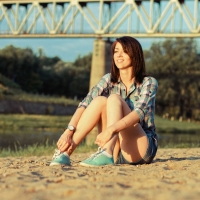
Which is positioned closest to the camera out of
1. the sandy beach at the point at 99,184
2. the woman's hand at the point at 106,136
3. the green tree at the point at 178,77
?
the sandy beach at the point at 99,184

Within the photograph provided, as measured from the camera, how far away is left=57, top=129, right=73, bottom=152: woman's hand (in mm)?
5180

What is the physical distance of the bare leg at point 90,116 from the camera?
5191 millimetres

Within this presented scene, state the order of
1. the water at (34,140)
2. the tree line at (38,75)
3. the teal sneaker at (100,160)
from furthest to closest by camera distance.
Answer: the tree line at (38,75) < the water at (34,140) < the teal sneaker at (100,160)

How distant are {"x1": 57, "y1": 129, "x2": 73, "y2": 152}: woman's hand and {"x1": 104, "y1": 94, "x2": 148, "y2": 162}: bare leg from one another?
361mm

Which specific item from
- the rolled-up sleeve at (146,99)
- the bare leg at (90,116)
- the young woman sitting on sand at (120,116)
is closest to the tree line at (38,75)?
the young woman sitting on sand at (120,116)

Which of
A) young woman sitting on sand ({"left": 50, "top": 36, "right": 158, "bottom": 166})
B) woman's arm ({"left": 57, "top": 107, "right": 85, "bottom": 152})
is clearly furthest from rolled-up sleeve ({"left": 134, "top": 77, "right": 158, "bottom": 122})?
woman's arm ({"left": 57, "top": 107, "right": 85, "bottom": 152})

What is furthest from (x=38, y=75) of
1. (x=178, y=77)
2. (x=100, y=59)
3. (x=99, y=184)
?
(x=99, y=184)

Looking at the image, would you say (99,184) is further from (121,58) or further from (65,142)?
(121,58)

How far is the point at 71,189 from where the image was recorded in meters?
3.57

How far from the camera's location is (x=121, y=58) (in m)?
5.47

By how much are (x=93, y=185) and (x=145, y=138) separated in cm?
165

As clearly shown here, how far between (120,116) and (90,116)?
30 centimetres

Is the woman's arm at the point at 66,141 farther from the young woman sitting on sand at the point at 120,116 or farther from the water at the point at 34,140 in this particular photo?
the water at the point at 34,140

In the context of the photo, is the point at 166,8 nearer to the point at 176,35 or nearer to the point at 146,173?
the point at 176,35
